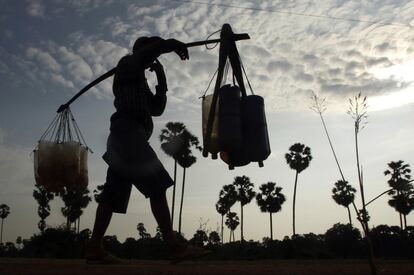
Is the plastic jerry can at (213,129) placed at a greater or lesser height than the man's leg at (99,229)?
greater

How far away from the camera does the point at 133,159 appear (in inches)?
152

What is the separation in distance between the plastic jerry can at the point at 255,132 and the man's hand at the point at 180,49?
2.58ft

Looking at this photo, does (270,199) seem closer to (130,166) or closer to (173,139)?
(173,139)

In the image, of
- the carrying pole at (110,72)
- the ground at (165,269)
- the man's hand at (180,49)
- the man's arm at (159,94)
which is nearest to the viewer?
the ground at (165,269)

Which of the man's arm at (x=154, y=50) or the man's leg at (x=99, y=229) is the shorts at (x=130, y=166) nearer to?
the man's leg at (x=99, y=229)

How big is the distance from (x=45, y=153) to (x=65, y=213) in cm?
5135

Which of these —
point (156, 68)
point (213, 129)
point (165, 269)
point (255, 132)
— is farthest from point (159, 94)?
point (165, 269)

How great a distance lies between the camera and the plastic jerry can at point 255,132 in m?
4.27

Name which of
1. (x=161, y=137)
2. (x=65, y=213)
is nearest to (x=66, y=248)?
(x=161, y=137)

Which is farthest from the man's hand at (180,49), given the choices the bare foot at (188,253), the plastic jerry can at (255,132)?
the bare foot at (188,253)

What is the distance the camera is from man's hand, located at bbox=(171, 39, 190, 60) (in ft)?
14.0

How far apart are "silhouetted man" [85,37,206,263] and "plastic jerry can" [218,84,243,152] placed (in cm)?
63

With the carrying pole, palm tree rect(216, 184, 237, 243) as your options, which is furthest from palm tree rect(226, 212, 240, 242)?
the carrying pole

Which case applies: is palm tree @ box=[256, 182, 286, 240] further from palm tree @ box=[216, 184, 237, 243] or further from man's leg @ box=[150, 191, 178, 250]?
man's leg @ box=[150, 191, 178, 250]
